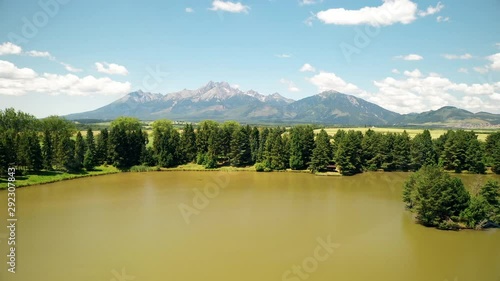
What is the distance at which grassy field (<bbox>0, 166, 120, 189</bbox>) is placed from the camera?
139 feet

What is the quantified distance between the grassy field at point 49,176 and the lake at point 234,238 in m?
2.16

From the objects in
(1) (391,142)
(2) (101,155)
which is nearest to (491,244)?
(1) (391,142)

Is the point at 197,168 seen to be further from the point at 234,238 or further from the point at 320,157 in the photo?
the point at 234,238

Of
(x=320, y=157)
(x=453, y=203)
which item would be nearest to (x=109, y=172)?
(x=320, y=157)

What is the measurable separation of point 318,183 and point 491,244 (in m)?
24.7

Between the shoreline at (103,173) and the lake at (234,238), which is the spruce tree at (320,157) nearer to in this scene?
the shoreline at (103,173)

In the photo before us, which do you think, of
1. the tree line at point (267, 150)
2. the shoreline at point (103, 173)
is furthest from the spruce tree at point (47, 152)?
the shoreline at point (103, 173)

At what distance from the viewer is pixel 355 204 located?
34875 millimetres

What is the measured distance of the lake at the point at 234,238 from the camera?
1947cm

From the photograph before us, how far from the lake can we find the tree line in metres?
12.3

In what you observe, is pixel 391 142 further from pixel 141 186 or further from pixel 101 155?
pixel 101 155

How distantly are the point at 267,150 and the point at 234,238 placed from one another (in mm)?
34963

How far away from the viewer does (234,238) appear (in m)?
24.7

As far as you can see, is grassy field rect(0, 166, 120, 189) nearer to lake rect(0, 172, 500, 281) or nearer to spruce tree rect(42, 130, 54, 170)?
spruce tree rect(42, 130, 54, 170)
